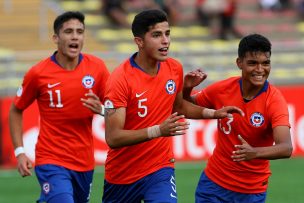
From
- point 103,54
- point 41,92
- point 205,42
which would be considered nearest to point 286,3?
point 205,42

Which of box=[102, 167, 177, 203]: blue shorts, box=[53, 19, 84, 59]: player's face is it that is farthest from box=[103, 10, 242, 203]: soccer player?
box=[53, 19, 84, 59]: player's face

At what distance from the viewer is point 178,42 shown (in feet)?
85.2

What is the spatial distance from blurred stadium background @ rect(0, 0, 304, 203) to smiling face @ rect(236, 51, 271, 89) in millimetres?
8509

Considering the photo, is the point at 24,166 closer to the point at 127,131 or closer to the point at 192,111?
the point at 127,131

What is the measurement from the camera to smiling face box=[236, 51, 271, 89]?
359 inches

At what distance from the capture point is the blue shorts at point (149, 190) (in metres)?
9.42

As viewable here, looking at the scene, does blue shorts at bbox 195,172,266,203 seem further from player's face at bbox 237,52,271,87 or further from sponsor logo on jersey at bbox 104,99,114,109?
sponsor logo on jersey at bbox 104,99,114,109

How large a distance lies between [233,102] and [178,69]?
28.2 inches

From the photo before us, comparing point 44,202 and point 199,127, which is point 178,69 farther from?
point 199,127

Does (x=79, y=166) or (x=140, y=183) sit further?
(x=79, y=166)

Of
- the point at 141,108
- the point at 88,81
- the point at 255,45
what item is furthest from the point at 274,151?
the point at 88,81

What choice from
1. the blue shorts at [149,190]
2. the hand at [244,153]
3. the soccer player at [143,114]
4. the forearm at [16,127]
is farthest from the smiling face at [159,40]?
the forearm at [16,127]

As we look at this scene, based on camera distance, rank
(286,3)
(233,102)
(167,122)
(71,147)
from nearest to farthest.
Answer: (167,122), (233,102), (71,147), (286,3)

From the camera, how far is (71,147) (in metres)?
10.4
